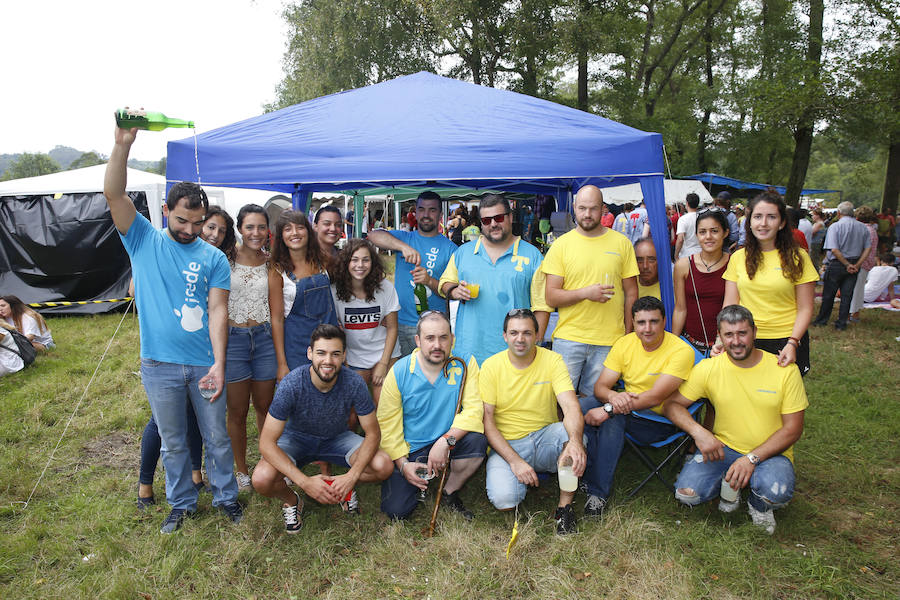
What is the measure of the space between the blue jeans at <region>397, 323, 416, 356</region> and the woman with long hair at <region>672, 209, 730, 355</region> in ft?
5.78

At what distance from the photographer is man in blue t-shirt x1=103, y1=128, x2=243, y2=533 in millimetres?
2656

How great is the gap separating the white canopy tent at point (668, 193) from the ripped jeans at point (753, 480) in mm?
11697

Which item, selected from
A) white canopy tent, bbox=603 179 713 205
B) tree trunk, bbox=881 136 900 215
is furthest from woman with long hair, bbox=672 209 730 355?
tree trunk, bbox=881 136 900 215

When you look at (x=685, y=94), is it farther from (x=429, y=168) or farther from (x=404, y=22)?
(x=429, y=168)

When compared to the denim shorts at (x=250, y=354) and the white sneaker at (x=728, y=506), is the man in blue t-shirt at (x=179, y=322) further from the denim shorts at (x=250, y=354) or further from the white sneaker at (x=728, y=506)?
the white sneaker at (x=728, y=506)

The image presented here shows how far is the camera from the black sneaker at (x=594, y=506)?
10.0ft

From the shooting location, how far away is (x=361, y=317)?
3.41 meters

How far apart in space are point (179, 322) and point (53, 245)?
7.95 m

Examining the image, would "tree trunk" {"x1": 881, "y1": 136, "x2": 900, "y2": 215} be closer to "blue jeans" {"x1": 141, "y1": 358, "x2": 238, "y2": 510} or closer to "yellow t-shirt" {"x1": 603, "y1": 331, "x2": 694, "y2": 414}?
"yellow t-shirt" {"x1": 603, "y1": 331, "x2": 694, "y2": 414}

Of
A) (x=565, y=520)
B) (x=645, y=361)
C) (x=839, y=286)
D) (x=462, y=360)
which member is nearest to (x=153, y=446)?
(x=462, y=360)

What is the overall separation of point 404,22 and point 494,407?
14.4 meters

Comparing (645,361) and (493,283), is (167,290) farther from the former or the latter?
(645,361)

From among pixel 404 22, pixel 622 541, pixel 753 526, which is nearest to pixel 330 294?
pixel 622 541

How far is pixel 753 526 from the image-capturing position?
292 cm
